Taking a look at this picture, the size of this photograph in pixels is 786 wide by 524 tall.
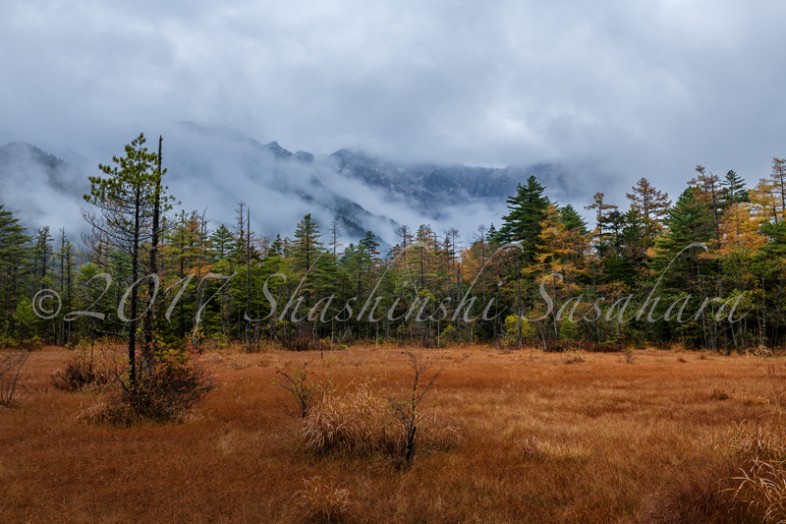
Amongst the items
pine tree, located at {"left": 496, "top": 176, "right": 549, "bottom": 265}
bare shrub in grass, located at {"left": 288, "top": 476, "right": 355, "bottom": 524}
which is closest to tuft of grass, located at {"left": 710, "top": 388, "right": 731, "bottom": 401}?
bare shrub in grass, located at {"left": 288, "top": 476, "right": 355, "bottom": 524}

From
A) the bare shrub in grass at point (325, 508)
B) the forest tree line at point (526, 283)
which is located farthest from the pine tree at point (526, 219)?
the bare shrub in grass at point (325, 508)

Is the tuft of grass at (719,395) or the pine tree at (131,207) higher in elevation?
the pine tree at (131,207)

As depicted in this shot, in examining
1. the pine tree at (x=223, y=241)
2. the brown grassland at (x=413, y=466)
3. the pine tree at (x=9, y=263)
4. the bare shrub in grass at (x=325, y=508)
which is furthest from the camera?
the pine tree at (x=223, y=241)

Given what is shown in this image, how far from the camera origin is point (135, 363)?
1020 cm

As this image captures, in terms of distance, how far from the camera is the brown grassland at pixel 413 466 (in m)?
4.96

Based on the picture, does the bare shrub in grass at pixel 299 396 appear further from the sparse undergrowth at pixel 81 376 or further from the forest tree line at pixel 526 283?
the forest tree line at pixel 526 283

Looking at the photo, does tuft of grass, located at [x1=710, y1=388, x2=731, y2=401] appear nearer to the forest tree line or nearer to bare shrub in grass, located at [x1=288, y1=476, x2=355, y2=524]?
bare shrub in grass, located at [x1=288, y1=476, x2=355, y2=524]

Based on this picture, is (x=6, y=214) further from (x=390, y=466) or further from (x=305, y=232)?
(x=390, y=466)

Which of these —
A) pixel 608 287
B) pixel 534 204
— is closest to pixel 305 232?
pixel 534 204

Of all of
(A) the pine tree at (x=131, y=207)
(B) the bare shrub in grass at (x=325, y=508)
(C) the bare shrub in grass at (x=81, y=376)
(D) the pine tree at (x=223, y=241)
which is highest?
(D) the pine tree at (x=223, y=241)

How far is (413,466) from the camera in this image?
6.64 metres

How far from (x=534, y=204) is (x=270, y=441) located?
48.9 metres

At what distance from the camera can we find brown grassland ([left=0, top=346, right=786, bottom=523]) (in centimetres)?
496

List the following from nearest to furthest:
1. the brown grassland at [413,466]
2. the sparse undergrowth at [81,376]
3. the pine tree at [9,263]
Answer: the brown grassland at [413,466]
the sparse undergrowth at [81,376]
the pine tree at [9,263]
